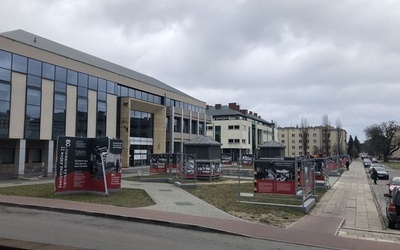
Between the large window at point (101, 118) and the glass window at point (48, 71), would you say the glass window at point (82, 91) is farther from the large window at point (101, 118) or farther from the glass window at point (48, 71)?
the glass window at point (48, 71)

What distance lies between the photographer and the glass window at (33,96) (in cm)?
3194

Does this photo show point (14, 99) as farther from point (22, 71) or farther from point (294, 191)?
point (294, 191)

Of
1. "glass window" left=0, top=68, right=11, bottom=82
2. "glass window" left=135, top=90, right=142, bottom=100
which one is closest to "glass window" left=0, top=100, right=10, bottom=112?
"glass window" left=0, top=68, right=11, bottom=82

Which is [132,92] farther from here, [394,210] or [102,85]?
[394,210]

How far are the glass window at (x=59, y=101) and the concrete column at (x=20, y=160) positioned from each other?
503cm

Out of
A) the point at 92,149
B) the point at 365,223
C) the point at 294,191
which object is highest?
the point at 92,149

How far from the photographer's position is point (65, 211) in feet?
44.9

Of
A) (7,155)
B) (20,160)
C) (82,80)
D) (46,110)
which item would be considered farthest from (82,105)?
(20,160)

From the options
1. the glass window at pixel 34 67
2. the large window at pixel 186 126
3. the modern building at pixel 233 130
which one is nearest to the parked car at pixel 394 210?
the glass window at pixel 34 67

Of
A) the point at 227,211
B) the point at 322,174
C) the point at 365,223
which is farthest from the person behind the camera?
the point at 322,174

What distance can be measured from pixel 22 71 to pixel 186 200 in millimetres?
22004

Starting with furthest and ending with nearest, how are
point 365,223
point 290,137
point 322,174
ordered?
point 290,137 < point 322,174 < point 365,223

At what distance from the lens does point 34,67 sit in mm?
32688

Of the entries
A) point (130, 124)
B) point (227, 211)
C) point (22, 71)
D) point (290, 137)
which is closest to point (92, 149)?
point (227, 211)
